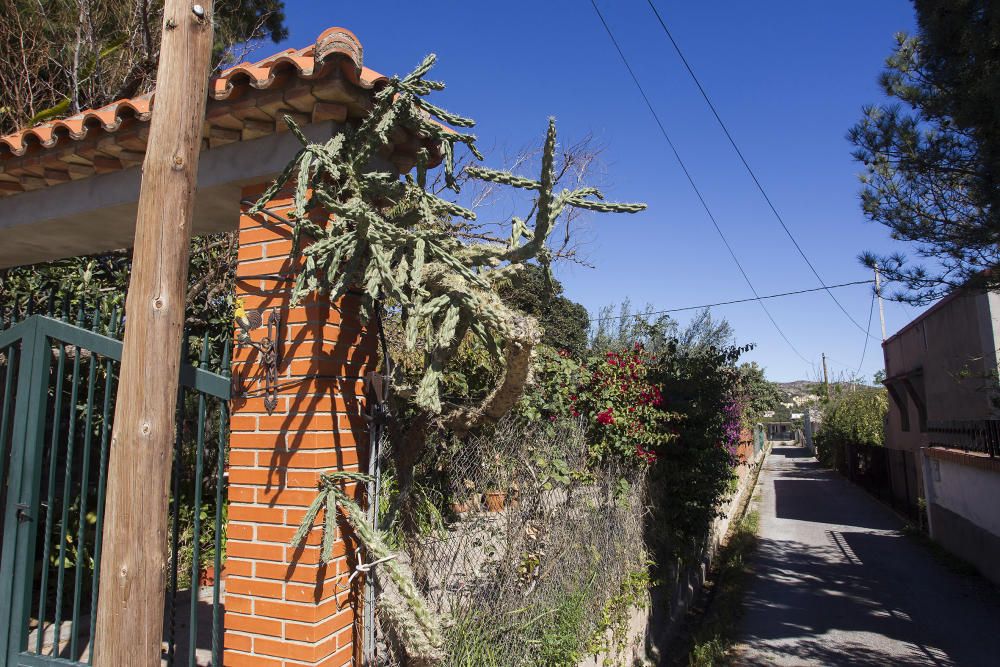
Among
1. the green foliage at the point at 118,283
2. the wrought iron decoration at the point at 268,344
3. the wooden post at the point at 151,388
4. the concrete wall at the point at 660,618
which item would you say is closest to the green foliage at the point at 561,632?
the concrete wall at the point at 660,618

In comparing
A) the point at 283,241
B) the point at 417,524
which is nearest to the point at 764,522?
the point at 417,524

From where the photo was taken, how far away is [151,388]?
1809 millimetres

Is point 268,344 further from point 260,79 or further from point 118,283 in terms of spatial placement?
point 118,283

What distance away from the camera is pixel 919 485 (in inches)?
555

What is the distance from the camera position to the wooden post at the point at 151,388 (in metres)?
1.77

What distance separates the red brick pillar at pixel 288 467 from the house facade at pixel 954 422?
743cm

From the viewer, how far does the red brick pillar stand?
2.45m

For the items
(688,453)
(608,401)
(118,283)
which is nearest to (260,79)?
(608,401)

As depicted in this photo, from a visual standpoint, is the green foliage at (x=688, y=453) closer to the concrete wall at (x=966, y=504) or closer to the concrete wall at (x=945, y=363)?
the concrete wall at (x=945, y=363)

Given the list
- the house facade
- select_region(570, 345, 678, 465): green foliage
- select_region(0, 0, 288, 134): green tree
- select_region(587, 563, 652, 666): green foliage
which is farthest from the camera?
the house facade

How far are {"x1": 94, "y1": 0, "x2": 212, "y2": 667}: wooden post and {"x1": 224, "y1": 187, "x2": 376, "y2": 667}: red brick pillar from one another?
26.4 inches

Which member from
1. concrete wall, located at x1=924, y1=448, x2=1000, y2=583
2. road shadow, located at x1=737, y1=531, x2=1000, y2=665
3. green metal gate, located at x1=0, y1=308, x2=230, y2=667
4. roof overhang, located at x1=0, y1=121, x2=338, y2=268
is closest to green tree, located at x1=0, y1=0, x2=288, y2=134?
roof overhang, located at x1=0, y1=121, x2=338, y2=268

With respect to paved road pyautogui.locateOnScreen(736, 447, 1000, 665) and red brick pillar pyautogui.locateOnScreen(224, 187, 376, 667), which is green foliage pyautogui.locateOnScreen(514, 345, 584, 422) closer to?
red brick pillar pyautogui.locateOnScreen(224, 187, 376, 667)

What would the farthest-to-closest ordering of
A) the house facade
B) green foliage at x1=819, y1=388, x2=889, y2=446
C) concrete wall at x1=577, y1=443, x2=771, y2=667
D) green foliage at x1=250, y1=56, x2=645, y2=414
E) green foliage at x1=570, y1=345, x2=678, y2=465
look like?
green foliage at x1=819, y1=388, x2=889, y2=446 < the house facade < green foliage at x1=570, y1=345, x2=678, y2=465 < concrete wall at x1=577, y1=443, x2=771, y2=667 < green foliage at x1=250, y1=56, x2=645, y2=414
